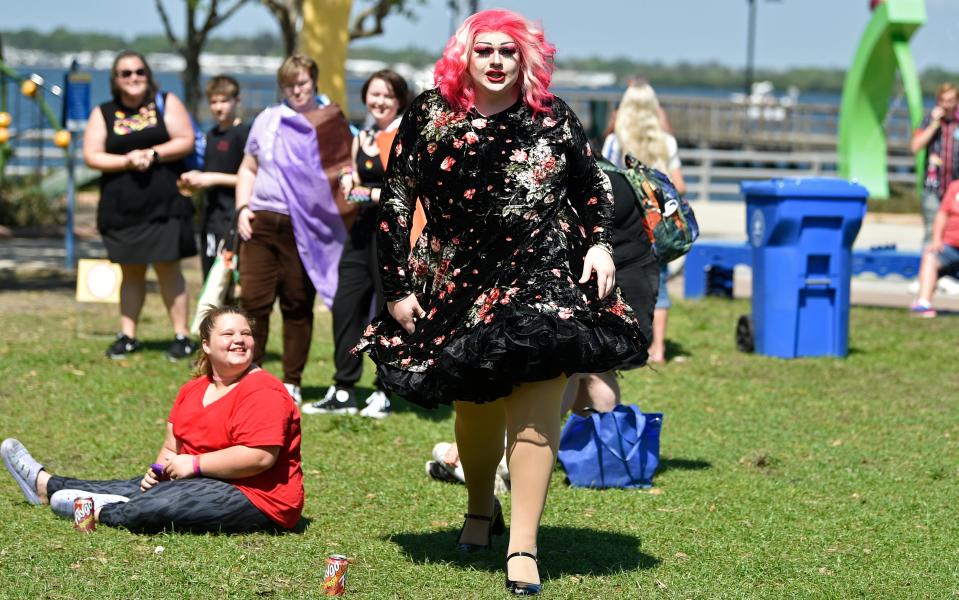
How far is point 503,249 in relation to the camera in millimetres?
4570

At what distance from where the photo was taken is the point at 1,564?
4.93 meters

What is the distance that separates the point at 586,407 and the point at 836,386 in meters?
3.18

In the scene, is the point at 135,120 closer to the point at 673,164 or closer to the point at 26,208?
the point at 673,164

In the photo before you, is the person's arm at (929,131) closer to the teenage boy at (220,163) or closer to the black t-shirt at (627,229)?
the teenage boy at (220,163)

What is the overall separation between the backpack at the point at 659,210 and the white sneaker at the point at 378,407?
2007mm

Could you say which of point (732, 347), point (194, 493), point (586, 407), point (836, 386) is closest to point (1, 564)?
point (194, 493)

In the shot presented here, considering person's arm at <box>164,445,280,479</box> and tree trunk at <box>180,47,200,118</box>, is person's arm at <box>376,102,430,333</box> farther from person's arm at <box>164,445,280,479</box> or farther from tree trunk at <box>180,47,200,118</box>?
tree trunk at <box>180,47,200,118</box>

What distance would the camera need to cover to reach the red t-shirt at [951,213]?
38.0ft

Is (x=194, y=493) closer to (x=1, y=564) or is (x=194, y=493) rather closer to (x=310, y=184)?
(x=1, y=564)

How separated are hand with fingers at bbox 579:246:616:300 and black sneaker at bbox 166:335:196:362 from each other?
544 cm

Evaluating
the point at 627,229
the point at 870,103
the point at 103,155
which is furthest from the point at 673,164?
the point at 870,103

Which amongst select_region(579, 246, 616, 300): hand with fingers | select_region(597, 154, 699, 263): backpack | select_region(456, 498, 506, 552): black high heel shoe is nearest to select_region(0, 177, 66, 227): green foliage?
select_region(597, 154, 699, 263): backpack

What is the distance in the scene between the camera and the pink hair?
459cm

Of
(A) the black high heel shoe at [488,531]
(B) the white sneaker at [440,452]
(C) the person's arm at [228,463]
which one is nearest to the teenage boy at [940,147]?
(B) the white sneaker at [440,452]
